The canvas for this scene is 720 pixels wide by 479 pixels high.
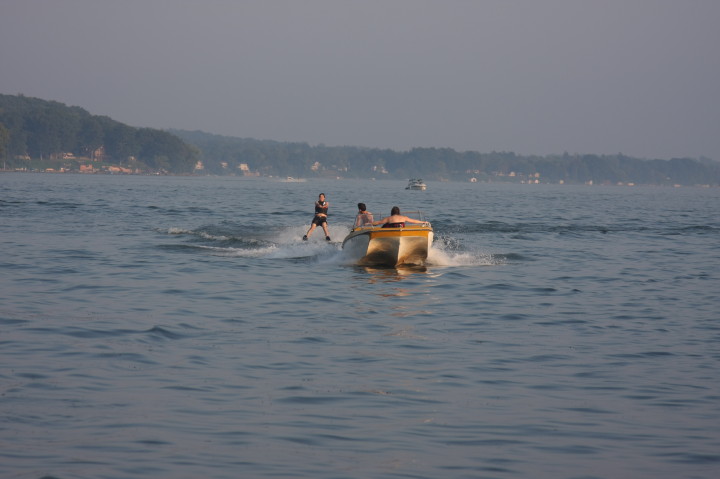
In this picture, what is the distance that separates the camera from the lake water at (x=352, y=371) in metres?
8.56

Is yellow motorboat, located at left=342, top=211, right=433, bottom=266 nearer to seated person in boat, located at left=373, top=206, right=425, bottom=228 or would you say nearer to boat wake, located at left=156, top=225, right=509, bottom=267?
seated person in boat, located at left=373, top=206, right=425, bottom=228

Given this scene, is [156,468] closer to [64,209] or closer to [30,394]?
[30,394]

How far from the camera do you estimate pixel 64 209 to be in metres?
53.3

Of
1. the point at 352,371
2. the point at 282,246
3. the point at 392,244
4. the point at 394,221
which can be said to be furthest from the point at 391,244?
the point at 352,371

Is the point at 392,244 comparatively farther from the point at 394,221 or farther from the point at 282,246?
the point at 282,246

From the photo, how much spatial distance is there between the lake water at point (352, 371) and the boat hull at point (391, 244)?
56 centimetres

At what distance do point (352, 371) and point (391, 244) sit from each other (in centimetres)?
1316

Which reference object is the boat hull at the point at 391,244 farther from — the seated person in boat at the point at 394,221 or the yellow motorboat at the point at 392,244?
the seated person in boat at the point at 394,221

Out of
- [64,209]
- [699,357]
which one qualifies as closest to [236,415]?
[699,357]

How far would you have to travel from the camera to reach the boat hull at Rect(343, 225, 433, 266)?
2495 cm

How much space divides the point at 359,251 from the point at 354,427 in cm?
1640

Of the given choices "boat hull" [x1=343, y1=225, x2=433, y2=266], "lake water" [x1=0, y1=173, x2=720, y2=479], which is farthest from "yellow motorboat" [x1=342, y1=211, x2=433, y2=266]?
"lake water" [x1=0, y1=173, x2=720, y2=479]

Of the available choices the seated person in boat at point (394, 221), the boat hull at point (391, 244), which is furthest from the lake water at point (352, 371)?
the seated person in boat at point (394, 221)

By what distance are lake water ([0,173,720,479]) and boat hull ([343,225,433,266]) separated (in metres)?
0.56
